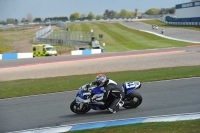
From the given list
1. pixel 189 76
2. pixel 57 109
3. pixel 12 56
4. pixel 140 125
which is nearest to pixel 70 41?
pixel 12 56

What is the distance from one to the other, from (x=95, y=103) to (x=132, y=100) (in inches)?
53.4

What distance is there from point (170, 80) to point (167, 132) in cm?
1063

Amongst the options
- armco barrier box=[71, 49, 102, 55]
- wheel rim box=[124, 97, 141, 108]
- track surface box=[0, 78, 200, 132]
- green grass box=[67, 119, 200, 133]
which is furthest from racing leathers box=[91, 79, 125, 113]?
armco barrier box=[71, 49, 102, 55]

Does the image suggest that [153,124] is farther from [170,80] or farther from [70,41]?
[70,41]

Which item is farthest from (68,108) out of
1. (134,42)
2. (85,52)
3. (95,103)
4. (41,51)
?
(134,42)

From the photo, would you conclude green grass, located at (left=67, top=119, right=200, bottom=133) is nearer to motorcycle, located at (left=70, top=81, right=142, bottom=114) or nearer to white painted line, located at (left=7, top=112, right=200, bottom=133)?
white painted line, located at (left=7, top=112, right=200, bottom=133)

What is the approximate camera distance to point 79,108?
40.0 feet

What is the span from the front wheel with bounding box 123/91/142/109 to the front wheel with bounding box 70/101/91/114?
1371 mm

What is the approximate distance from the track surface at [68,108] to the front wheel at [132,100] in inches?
8.1

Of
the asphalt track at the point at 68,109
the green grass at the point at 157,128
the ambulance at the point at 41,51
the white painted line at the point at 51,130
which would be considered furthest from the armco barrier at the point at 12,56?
the green grass at the point at 157,128

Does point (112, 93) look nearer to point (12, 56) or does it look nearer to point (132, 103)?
point (132, 103)

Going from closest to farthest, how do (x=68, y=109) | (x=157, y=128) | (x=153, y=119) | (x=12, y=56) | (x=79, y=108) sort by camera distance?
(x=157, y=128), (x=153, y=119), (x=79, y=108), (x=68, y=109), (x=12, y=56)

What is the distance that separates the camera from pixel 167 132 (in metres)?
8.07

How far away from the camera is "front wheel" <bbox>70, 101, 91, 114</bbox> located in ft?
39.7
